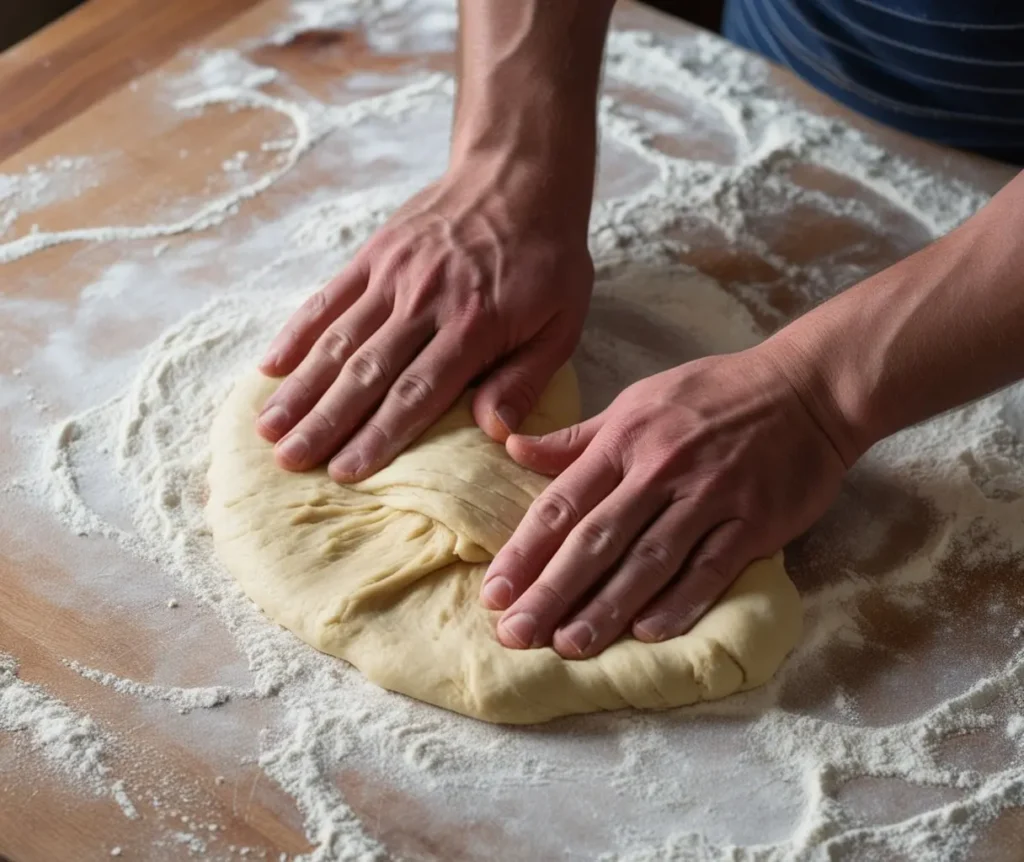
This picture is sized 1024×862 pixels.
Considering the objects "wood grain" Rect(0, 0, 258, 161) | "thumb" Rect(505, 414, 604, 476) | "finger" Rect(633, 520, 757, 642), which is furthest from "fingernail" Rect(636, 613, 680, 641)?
"wood grain" Rect(0, 0, 258, 161)

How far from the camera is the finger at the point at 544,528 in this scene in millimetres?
1454

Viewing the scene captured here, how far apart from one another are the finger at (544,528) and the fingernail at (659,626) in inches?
5.7

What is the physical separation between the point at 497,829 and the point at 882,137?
5.34 feet

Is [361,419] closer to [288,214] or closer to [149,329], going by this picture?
[149,329]

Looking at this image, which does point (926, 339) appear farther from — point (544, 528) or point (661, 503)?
point (544, 528)

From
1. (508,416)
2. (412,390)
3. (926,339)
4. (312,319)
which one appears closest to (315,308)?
(312,319)

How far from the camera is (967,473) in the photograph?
5.73 feet

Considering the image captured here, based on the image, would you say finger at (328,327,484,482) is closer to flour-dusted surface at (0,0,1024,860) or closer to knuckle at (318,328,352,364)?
knuckle at (318,328,352,364)

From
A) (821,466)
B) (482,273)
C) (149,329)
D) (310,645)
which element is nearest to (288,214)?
(149,329)

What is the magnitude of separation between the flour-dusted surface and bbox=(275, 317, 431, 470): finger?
176 mm

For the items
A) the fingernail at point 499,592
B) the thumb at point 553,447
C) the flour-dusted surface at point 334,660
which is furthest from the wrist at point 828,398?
the fingernail at point 499,592

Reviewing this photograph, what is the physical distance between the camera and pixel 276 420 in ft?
5.37

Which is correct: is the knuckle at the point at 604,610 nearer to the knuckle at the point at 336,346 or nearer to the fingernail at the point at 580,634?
the fingernail at the point at 580,634

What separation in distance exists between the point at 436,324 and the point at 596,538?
0.45m
